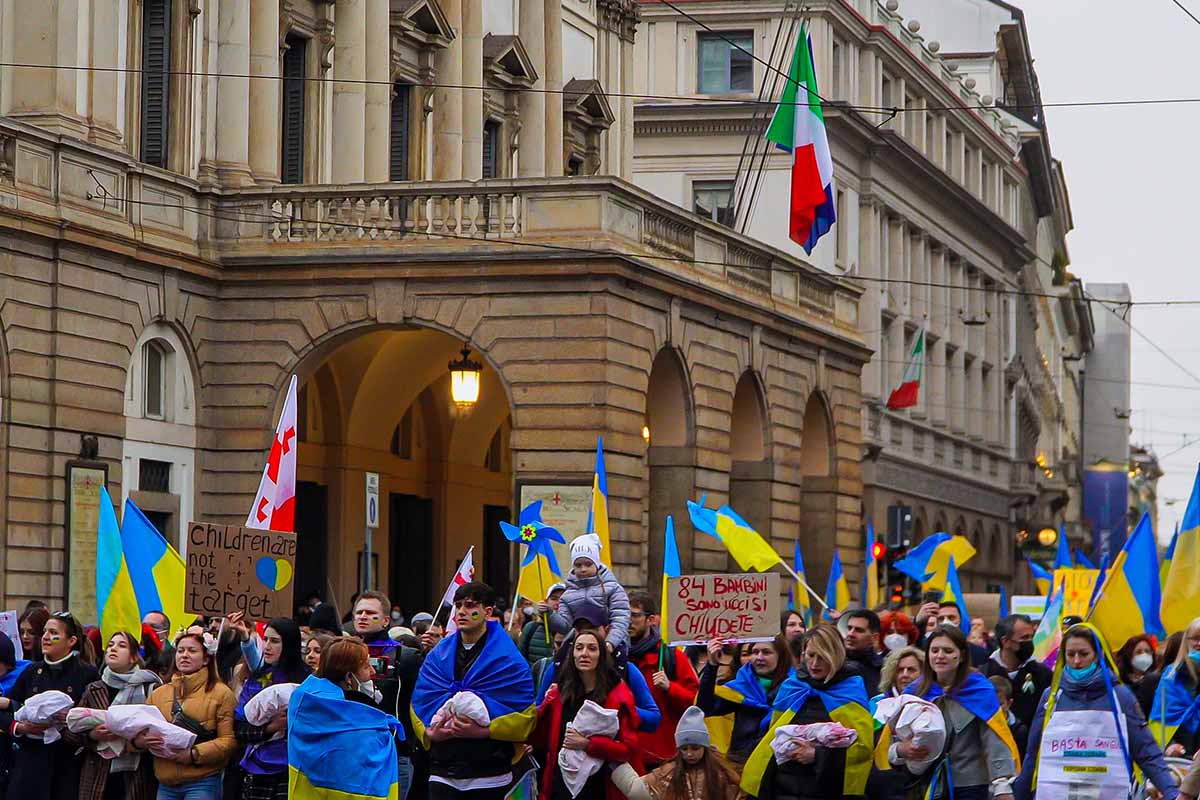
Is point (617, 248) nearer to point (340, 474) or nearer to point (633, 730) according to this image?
point (340, 474)

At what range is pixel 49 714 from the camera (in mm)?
13945

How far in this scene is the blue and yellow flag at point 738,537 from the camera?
78.9 feet

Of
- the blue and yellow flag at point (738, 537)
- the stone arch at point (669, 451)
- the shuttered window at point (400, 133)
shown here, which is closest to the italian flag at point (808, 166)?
the stone arch at point (669, 451)

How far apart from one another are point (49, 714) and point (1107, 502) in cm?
10178

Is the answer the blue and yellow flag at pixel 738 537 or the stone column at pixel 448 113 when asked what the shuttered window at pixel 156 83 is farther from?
the blue and yellow flag at pixel 738 537

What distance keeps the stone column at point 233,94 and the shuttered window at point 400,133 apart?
479 centimetres

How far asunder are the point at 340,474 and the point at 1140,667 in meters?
19.5

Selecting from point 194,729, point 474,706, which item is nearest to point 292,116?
point 194,729

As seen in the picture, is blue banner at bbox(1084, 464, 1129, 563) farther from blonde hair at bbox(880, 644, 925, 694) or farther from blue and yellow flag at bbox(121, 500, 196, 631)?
blonde hair at bbox(880, 644, 925, 694)

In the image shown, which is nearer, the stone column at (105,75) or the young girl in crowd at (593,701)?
the young girl in crowd at (593,701)

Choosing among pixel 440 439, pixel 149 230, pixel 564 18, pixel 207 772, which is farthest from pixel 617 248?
pixel 207 772

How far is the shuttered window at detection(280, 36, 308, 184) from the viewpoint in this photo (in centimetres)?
3297

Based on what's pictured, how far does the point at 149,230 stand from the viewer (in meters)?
28.9

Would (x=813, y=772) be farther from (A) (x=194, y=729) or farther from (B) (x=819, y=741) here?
(A) (x=194, y=729)
